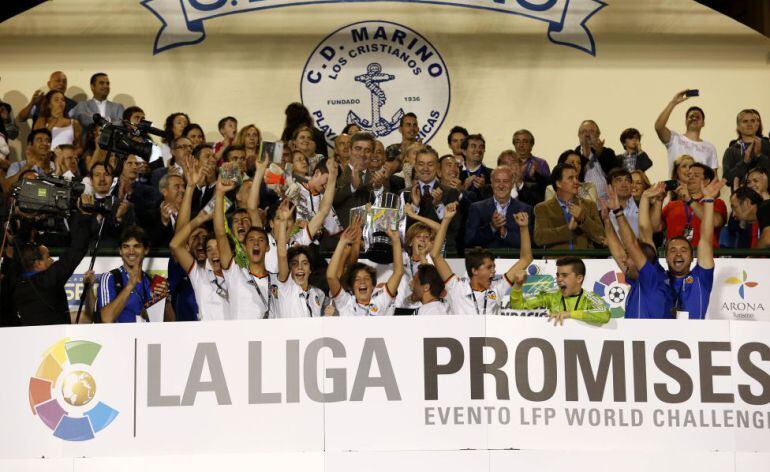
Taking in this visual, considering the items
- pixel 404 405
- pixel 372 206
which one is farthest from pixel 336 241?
pixel 404 405

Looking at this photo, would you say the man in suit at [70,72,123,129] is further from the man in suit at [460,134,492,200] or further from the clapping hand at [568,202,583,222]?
the clapping hand at [568,202,583,222]

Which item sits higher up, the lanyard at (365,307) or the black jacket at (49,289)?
the black jacket at (49,289)

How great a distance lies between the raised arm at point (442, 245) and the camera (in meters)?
10.2

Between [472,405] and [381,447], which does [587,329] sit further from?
[381,447]

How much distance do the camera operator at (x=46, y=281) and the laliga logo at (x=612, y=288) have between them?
4.32 meters

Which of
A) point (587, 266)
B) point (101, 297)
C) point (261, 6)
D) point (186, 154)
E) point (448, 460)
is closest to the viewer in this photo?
point (448, 460)

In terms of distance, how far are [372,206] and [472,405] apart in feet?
7.35

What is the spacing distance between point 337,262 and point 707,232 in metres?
2.98

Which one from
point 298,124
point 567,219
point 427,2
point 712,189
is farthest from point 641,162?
point 427,2

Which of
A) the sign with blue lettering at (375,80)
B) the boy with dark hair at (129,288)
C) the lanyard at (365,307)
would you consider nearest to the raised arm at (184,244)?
the boy with dark hair at (129,288)

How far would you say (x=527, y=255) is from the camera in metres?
10.6

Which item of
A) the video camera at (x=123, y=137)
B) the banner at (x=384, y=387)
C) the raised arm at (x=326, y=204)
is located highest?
the video camera at (x=123, y=137)

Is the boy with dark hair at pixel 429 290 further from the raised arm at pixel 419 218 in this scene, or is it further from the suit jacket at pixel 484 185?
the suit jacket at pixel 484 185

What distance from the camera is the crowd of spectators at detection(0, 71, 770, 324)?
1008cm
